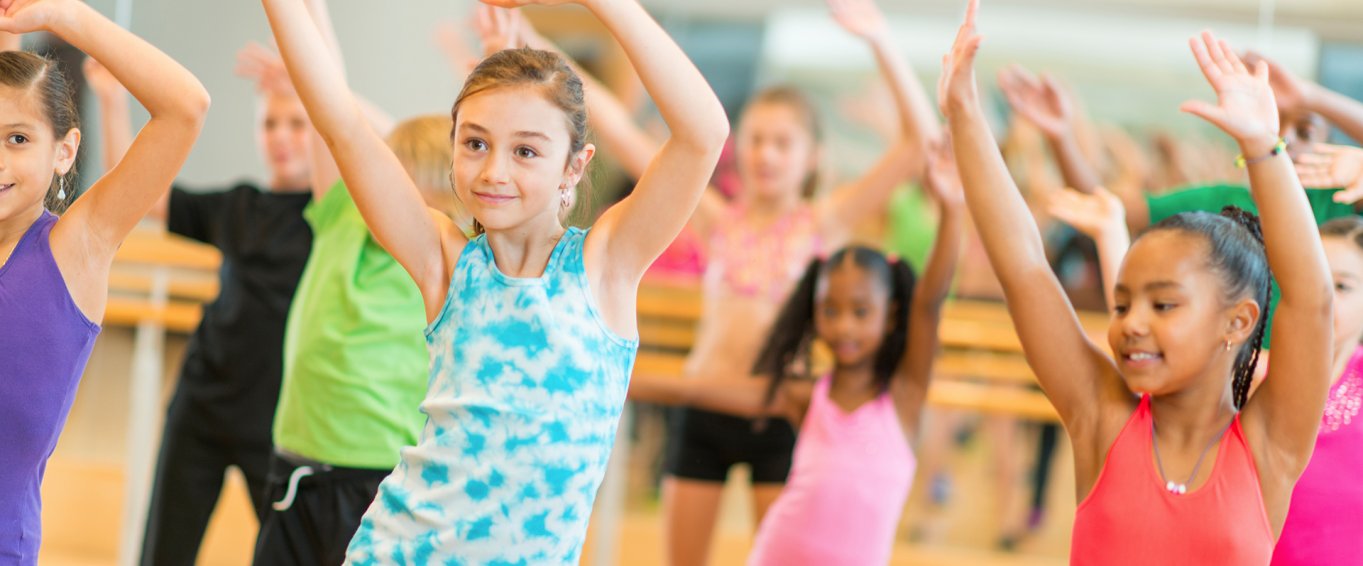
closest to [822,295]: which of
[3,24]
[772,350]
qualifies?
[772,350]

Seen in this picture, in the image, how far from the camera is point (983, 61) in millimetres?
4406

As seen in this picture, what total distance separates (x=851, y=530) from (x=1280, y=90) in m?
1.07

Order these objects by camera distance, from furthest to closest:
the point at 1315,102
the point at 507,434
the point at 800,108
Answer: the point at 800,108
the point at 1315,102
the point at 507,434

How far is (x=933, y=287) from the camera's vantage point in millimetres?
2486

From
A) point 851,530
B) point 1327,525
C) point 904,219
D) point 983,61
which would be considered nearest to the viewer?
point 1327,525

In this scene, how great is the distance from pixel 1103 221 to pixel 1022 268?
40 cm

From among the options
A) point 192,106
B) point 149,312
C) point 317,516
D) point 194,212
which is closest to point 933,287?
point 317,516

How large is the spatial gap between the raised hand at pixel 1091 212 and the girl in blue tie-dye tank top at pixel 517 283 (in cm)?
78

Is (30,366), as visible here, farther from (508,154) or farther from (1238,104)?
(1238,104)

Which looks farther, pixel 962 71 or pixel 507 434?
pixel 962 71

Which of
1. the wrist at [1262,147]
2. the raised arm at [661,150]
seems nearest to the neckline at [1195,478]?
the wrist at [1262,147]

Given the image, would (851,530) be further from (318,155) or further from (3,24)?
(3,24)

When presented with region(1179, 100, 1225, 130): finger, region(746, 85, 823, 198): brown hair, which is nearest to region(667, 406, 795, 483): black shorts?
region(746, 85, 823, 198): brown hair

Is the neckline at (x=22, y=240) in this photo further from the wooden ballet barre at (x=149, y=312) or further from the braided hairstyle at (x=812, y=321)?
the wooden ballet barre at (x=149, y=312)
